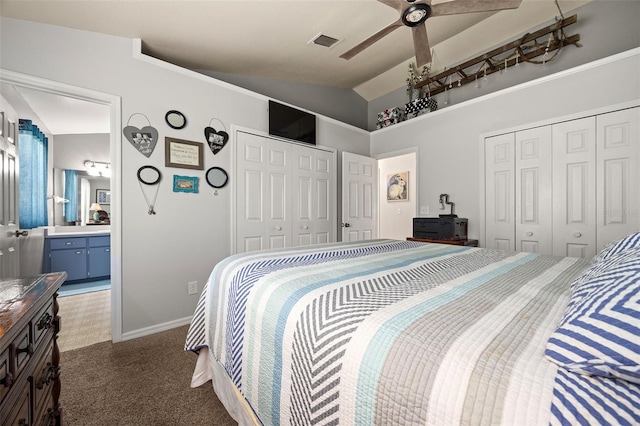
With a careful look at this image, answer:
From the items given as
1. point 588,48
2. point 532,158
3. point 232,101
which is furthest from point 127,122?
point 588,48

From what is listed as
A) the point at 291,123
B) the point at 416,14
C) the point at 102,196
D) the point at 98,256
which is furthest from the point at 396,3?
the point at 102,196

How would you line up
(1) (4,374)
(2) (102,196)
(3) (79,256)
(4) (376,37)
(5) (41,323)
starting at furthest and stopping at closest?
1. (2) (102,196)
2. (3) (79,256)
3. (4) (376,37)
4. (5) (41,323)
5. (1) (4,374)

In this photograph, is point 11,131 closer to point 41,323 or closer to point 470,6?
point 41,323

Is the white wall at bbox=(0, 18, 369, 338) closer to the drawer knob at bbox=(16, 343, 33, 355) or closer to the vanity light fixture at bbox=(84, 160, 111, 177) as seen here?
the drawer knob at bbox=(16, 343, 33, 355)

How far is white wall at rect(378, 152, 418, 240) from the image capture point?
17.9 feet

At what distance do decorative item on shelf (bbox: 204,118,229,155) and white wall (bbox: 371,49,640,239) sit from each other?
2.41 m

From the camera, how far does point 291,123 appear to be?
10.9 ft

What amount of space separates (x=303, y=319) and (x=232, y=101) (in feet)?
9.03

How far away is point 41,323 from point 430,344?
1167mm

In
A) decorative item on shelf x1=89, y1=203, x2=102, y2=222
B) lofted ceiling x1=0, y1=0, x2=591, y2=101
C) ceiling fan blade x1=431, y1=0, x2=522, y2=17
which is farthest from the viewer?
decorative item on shelf x1=89, y1=203, x2=102, y2=222

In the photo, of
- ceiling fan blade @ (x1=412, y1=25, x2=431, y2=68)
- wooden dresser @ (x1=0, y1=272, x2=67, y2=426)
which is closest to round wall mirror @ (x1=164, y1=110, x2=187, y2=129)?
wooden dresser @ (x1=0, y1=272, x2=67, y2=426)

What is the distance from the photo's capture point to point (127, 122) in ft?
7.54

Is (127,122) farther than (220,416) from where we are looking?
Yes

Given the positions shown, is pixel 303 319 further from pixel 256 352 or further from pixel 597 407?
pixel 597 407
